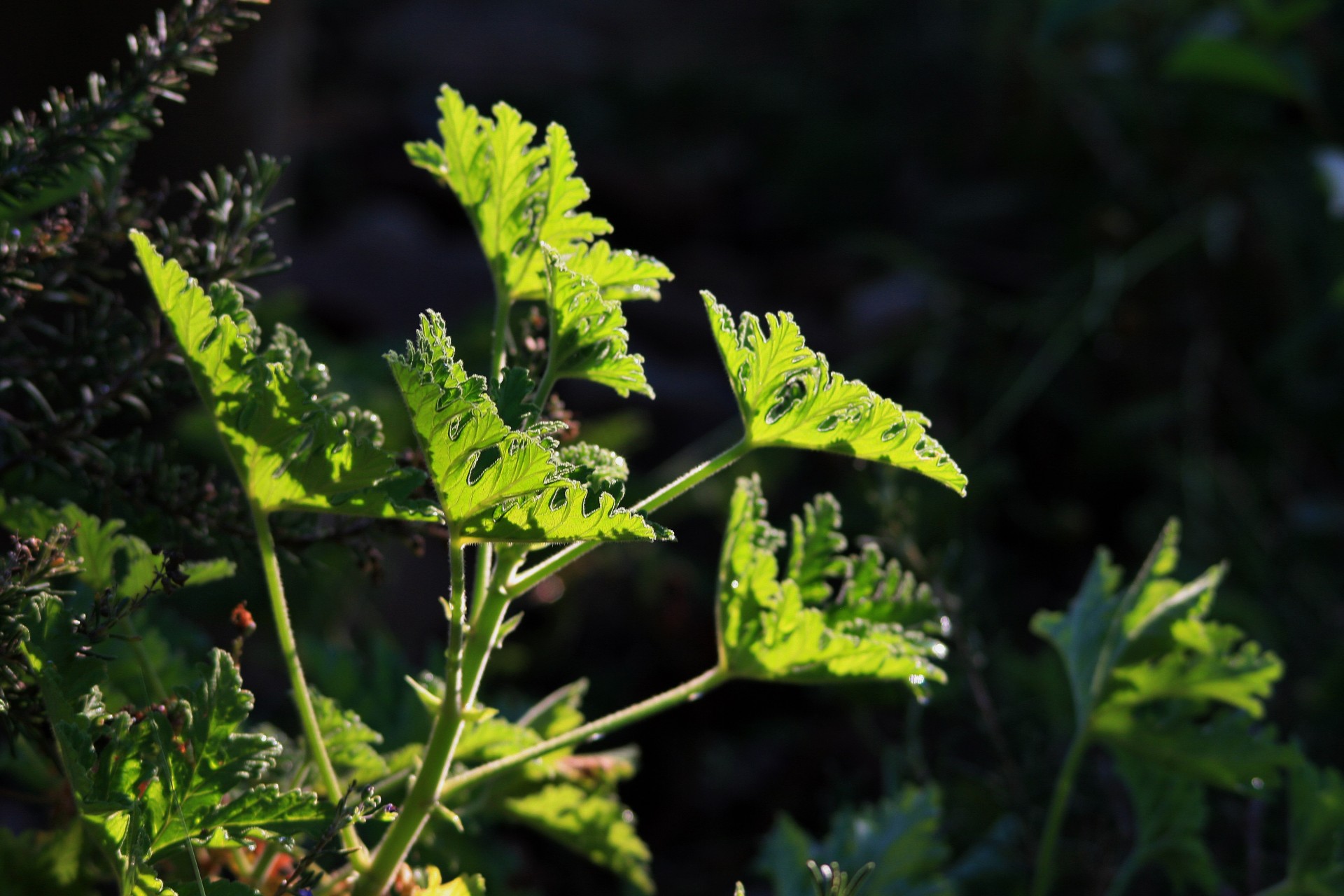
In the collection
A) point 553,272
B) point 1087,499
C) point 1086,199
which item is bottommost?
point 553,272

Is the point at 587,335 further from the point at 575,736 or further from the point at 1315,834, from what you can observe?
the point at 1315,834

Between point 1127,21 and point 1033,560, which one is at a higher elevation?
point 1127,21

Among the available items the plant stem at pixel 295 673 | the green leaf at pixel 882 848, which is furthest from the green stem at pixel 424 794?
the green leaf at pixel 882 848

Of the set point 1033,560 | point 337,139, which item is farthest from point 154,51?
point 337,139

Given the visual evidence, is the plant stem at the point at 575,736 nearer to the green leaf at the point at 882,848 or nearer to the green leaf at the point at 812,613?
the green leaf at the point at 812,613

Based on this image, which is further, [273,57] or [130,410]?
[273,57]

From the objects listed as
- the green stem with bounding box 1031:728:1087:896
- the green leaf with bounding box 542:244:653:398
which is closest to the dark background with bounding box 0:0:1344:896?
the green stem with bounding box 1031:728:1087:896

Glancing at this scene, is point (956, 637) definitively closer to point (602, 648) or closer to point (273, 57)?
point (602, 648)

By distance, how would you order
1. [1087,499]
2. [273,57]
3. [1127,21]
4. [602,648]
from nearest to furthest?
[273,57]
[602,648]
[1087,499]
[1127,21]

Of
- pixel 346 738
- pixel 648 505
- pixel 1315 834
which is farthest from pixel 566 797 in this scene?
pixel 1315 834
